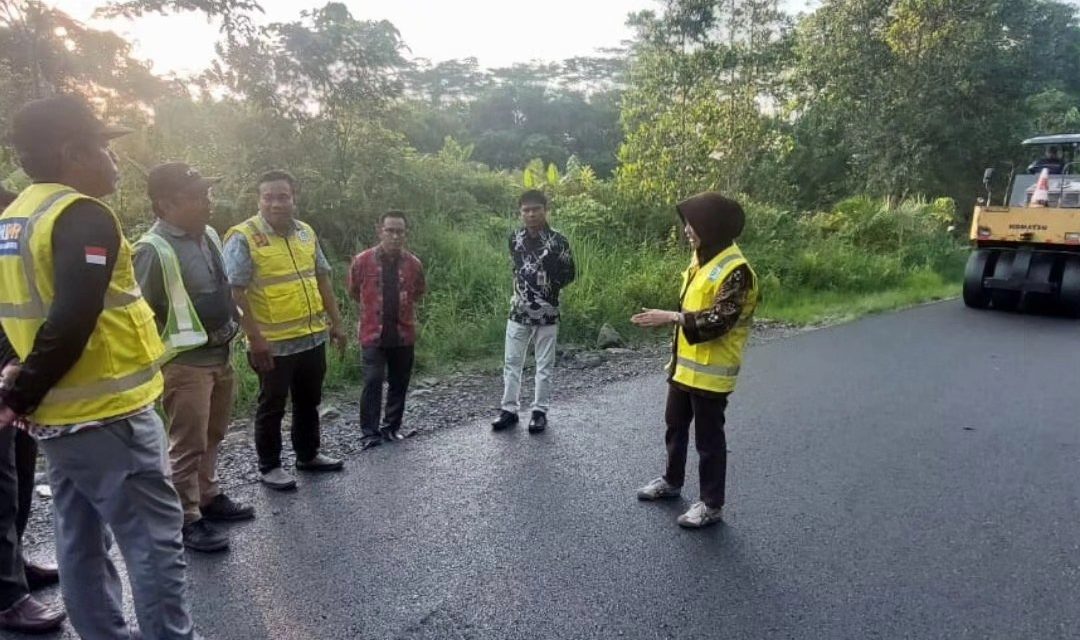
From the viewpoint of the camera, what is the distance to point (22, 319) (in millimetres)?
2164

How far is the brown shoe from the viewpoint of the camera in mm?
2729

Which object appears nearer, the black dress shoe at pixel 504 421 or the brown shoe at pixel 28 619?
the brown shoe at pixel 28 619

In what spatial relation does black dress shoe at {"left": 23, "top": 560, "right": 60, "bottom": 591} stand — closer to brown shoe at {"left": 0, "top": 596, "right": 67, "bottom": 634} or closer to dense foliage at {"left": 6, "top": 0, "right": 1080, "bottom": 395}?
brown shoe at {"left": 0, "top": 596, "right": 67, "bottom": 634}

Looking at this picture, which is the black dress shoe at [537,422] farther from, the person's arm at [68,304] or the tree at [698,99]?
the tree at [698,99]

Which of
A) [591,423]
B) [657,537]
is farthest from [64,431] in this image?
[591,423]

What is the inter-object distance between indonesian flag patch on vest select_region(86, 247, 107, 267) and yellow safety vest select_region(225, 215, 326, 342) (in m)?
1.82

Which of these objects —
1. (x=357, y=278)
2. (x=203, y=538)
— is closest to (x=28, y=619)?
(x=203, y=538)

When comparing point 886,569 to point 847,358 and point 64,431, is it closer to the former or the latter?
point 64,431

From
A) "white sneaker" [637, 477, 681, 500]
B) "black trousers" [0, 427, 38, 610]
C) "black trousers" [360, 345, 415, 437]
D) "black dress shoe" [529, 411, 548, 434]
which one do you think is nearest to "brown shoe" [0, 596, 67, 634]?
"black trousers" [0, 427, 38, 610]

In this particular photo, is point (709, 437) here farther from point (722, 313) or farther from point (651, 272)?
point (651, 272)

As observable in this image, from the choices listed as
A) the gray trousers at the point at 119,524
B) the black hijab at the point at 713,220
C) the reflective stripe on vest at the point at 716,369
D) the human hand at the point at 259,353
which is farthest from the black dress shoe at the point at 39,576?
the black hijab at the point at 713,220

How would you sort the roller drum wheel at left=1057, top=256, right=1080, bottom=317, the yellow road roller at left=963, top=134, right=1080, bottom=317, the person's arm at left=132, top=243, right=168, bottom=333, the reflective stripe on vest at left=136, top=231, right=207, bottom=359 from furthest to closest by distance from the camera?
the yellow road roller at left=963, top=134, right=1080, bottom=317, the roller drum wheel at left=1057, top=256, right=1080, bottom=317, the person's arm at left=132, top=243, right=168, bottom=333, the reflective stripe on vest at left=136, top=231, right=207, bottom=359

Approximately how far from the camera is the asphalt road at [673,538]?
9.49 feet

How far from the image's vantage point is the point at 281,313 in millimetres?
4051
